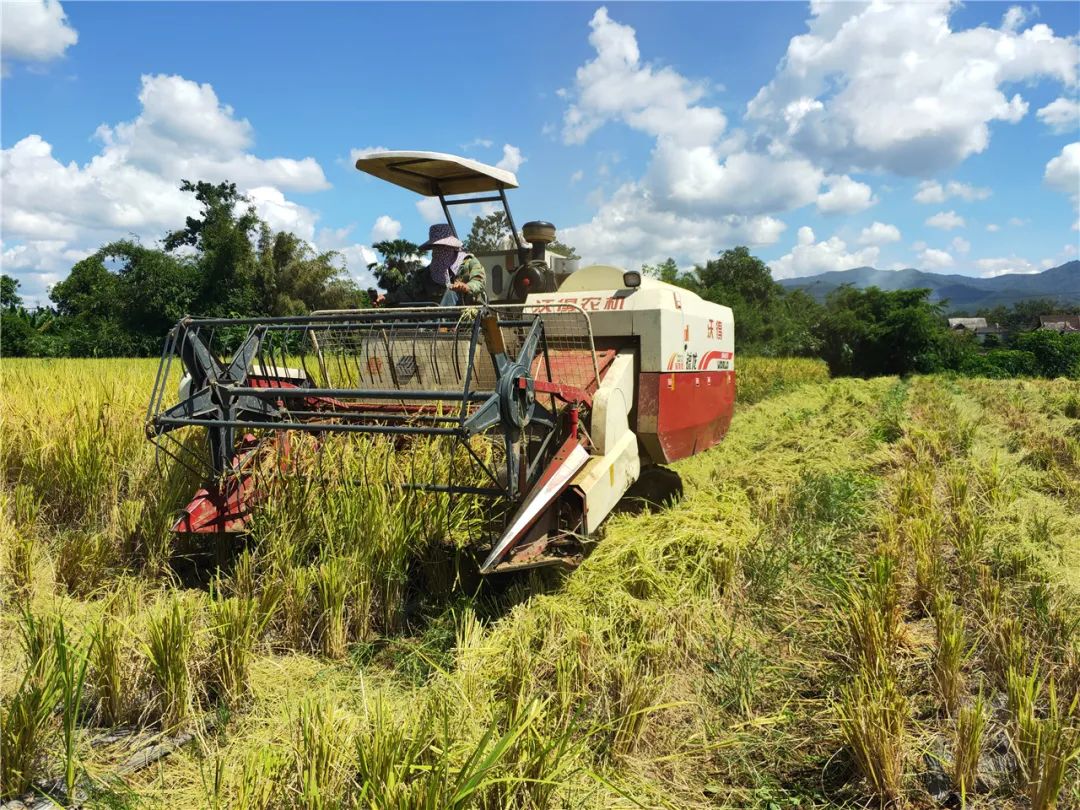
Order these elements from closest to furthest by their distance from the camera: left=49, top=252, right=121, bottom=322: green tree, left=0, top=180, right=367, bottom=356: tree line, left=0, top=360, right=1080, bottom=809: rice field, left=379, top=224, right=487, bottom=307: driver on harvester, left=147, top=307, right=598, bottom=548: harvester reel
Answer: left=0, top=360, right=1080, bottom=809: rice field < left=147, top=307, right=598, bottom=548: harvester reel < left=379, top=224, right=487, bottom=307: driver on harvester < left=0, top=180, right=367, bottom=356: tree line < left=49, top=252, right=121, bottom=322: green tree

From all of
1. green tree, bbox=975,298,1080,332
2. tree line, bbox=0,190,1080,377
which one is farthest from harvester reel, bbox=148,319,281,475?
green tree, bbox=975,298,1080,332

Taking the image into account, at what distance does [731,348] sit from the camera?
6.59 meters

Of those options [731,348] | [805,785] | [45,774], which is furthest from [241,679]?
[731,348]

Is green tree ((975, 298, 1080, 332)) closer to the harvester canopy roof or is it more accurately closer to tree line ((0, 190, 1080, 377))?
tree line ((0, 190, 1080, 377))

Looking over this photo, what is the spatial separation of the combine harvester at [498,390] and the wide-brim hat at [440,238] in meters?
0.39

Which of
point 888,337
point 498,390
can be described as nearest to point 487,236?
point 498,390

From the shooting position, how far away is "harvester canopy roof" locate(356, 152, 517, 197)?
16.0 feet

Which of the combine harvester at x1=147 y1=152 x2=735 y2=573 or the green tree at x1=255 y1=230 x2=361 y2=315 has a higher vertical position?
the green tree at x1=255 y1=230 x2=361 y2=315

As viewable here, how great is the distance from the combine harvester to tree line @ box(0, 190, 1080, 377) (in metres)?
17.7

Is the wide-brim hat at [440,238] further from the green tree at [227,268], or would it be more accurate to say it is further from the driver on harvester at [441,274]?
the green tree at [227,268]

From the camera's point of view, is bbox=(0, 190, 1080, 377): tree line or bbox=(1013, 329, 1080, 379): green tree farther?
bbox=(1013, 329, 1080, 379): green tree

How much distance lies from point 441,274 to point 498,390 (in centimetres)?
249

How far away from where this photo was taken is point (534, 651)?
114 inches

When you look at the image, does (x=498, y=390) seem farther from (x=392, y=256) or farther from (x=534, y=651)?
(x=392, y=256)
